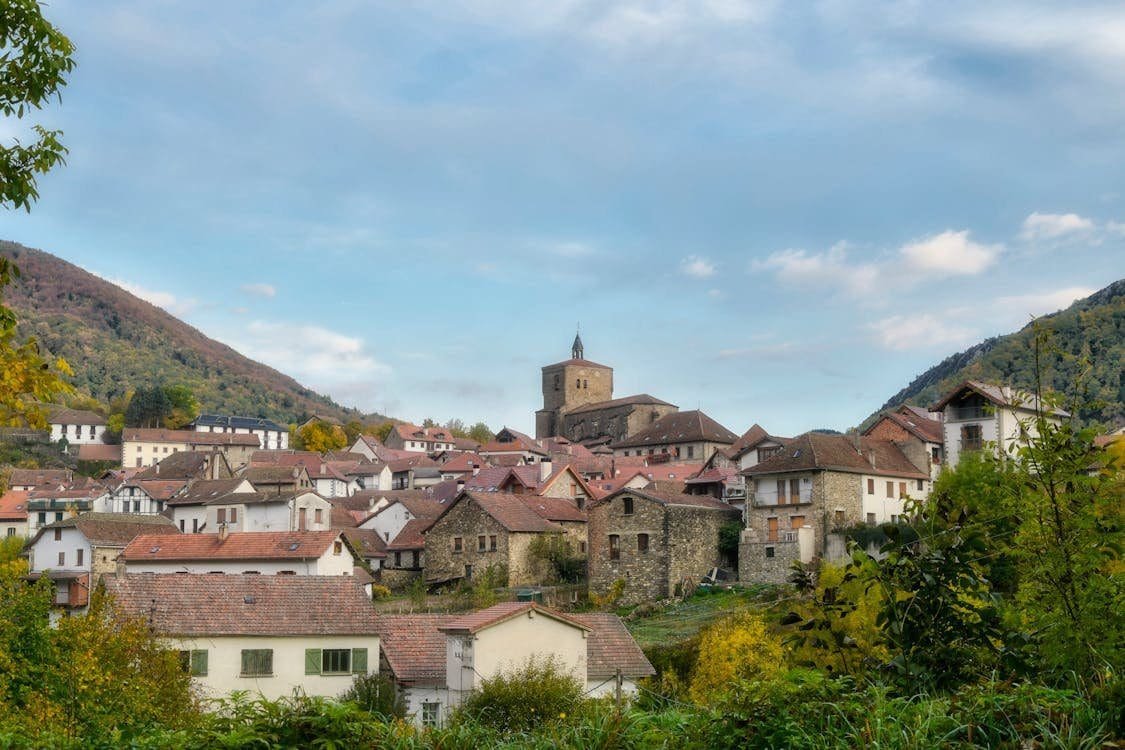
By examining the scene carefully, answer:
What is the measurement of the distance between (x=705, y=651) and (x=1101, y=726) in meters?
30.7

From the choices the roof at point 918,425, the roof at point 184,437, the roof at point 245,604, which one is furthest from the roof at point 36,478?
the roof at point 245,604

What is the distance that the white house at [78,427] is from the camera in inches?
6191

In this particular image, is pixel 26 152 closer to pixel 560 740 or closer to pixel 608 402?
pixel 560 740

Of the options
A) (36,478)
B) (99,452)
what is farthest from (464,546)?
(99,452)

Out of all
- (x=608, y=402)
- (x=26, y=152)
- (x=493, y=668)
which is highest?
(x=608, y=402)

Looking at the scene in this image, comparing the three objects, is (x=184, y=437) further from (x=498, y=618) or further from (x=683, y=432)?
(x=498, y=618)

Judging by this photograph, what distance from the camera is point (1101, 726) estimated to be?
6.57m

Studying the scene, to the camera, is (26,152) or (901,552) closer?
(901,552)

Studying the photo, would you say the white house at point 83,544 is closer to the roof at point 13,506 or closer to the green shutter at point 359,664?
the roof at point 13,506

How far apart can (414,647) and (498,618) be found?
179 inches

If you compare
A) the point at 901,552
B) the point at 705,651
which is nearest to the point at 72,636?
the point at 901,552

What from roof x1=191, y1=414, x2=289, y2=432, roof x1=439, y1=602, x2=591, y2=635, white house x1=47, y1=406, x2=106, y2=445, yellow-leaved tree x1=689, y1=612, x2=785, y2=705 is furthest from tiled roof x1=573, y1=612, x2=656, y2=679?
white house x1=47, y1=406, x2=106, y2=445

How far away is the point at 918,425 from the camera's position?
197ft

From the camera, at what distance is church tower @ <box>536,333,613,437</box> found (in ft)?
552
